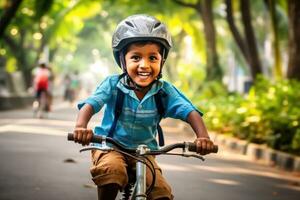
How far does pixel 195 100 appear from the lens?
1945 centimetres

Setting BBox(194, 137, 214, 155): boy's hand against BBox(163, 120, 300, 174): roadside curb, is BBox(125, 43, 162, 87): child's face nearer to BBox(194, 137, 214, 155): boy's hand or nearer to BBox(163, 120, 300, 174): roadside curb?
BBox(194, 137, 214, 155): boy's hand

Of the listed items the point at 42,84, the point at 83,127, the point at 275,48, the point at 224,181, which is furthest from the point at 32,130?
the point at 83,127

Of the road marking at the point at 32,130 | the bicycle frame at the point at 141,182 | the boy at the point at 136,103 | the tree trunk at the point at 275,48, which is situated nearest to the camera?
the bicycle frame at the point at 141,182

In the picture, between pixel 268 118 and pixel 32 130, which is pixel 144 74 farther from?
pixel 32 130

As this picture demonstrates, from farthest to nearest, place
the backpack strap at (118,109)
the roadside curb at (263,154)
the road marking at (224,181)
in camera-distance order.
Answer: the roadside curb at (263,154) < the road marking at (224,181) < the backpack strap at (118,109)

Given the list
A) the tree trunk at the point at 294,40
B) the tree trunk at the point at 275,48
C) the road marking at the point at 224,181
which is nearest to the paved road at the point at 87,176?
the road marking at the point at 224,181

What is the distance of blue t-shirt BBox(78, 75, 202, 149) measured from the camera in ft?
12.1

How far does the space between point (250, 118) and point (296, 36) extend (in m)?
3.08

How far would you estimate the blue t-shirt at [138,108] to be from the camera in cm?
368

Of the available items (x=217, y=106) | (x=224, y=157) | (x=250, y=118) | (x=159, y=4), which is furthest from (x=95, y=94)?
(x=159, y=4)

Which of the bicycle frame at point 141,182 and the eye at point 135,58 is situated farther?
the eye at point 135,58

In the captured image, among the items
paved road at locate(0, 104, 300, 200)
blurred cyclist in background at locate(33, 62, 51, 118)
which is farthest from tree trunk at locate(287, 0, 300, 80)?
blurred cyclist in background at locate(33, 62, 51, 118)

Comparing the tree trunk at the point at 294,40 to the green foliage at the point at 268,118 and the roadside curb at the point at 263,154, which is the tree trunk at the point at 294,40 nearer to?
the green foliage at the point at 268,118

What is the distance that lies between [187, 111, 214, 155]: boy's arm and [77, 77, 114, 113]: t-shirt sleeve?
1.67ft
